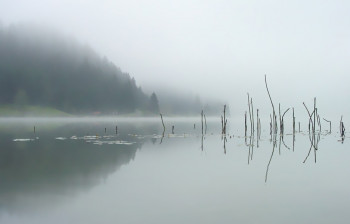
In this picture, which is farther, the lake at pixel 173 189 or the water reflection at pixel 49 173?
the water reflection at pixel 49 173

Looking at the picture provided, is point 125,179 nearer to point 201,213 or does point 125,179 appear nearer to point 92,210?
point 92,210

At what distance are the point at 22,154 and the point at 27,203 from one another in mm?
13151

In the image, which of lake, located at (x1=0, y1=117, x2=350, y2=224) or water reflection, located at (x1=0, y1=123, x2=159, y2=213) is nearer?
lake, located at (x1=0, y1=117, x2=350, y2=224)

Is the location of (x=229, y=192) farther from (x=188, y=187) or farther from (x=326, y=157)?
(x=326, y=157)

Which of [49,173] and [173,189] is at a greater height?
[49,173]

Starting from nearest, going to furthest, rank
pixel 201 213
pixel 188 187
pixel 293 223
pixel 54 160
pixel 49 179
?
pixel 293 223
pixel 201 213
pixel 188 187
pixel 49 179
pixel 54 160

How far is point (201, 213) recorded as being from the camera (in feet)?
32.1

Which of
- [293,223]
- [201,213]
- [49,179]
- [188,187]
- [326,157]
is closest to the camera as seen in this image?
[293,223]

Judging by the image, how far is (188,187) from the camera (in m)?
13.1

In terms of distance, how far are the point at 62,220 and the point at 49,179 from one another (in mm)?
5766

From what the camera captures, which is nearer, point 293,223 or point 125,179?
point 293,223

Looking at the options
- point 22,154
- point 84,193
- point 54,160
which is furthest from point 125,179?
point 22,154

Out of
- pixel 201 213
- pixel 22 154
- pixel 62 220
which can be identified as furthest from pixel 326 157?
pixel 22 154

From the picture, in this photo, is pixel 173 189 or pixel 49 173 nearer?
pixel 173 189
